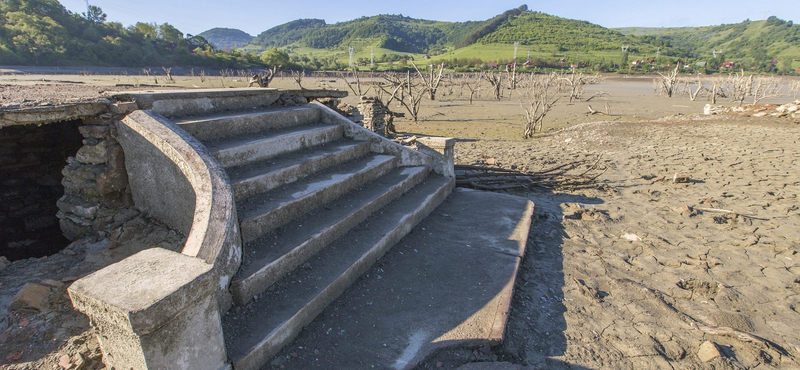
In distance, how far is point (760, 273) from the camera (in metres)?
3.81

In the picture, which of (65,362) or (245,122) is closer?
(65,362)

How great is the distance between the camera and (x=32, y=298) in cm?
282

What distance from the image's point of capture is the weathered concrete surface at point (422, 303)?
247 centimetres

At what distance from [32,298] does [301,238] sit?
205cm

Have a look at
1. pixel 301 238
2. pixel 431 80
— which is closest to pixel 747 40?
pixel 431 80

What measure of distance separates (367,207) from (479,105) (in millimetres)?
21608

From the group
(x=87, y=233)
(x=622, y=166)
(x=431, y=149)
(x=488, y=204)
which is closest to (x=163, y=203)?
(x=87, y=233)

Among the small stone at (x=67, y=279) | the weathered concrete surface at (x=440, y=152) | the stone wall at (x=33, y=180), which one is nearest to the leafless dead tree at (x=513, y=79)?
the weathered concrete surface at (x=440, y=152)

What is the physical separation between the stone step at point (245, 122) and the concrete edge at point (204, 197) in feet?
1.29

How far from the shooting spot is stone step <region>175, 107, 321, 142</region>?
391 centimetres

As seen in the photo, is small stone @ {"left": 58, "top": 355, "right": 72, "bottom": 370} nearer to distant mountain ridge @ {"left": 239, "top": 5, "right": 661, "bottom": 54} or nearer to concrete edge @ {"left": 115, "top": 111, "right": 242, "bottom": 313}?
concrete edge @ {"left": 115, "top": 111, "right": 242, "bottom": 313}

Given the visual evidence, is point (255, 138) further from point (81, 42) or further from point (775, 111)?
point (81, 42)

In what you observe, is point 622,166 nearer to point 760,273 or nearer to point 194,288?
point 760,273

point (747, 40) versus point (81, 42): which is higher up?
point (747, 40)
